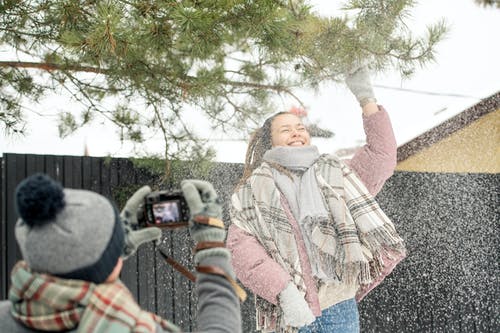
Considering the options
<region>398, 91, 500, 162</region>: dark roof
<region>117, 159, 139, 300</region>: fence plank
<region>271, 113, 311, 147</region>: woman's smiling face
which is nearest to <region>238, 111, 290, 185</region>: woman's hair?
<region>271, 113, 311, 147</region>: woman's smiling face

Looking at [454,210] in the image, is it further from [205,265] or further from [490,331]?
[205,265]

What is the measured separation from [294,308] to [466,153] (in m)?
4.17

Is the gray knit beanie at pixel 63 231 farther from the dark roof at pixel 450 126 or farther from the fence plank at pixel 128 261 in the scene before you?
the dark roof at pixel 450 126

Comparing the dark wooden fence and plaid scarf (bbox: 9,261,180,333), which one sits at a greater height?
plaid scarf (bbox: 9,261,180,333)

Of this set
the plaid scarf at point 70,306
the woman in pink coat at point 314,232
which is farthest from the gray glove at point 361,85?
the plaid scarf at point 70,306

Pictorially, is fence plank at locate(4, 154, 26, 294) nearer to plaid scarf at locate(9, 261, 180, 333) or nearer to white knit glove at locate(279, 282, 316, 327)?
white knit glove at locate(279, 282, 316, 327)

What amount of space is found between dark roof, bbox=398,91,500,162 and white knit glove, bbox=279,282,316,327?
3437mm

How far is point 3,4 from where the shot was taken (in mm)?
3275

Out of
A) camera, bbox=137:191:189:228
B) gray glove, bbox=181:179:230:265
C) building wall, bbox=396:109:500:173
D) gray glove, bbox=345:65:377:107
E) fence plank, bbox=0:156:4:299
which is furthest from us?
building wall, bbox=396:109:500:173

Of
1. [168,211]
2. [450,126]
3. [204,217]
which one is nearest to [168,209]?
[168,211]

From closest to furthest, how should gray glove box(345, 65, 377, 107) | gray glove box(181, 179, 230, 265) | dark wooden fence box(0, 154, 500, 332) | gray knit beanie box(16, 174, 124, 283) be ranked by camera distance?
gray knit beanie box(16, 174, 124, 283), gray glove box(181, 179, 230, 265), gray glove box(345, 65, 377, 107), dark wooden fence box(0, 154, 500, 332)

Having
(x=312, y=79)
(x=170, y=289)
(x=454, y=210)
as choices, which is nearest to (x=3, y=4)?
(x=312, y=79)

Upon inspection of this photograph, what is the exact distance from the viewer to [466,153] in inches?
235

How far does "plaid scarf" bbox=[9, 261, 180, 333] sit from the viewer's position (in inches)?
44.2
